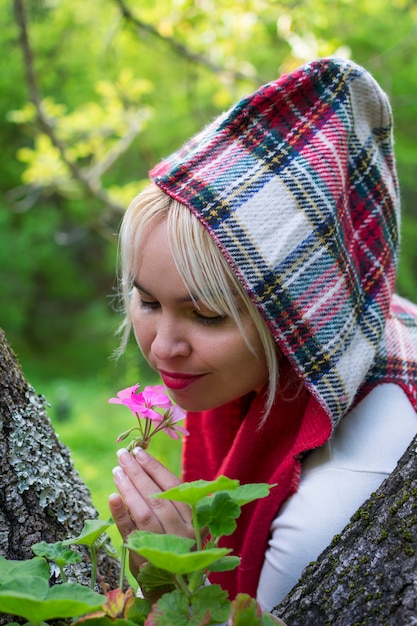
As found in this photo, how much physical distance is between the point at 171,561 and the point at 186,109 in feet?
26.3

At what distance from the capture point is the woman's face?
56.9 inches

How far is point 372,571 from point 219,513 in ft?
0.90

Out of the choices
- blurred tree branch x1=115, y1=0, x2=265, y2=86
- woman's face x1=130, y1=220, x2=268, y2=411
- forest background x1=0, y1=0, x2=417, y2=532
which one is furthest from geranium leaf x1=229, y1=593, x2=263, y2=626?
blurred tree branch x1=115, y1=0, x2=265, y2=86

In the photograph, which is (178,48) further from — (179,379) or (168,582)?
(168,582)

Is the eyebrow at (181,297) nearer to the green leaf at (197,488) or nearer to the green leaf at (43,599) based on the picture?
the green leaf at (197,488)

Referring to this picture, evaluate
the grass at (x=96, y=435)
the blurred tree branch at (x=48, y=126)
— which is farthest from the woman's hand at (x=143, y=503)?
the blurred tree branch at (x=48, y=126)

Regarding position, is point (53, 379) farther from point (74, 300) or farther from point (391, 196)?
point (391, 196)

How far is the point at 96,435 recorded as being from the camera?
20.6ft

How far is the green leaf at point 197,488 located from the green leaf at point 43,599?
146 mm

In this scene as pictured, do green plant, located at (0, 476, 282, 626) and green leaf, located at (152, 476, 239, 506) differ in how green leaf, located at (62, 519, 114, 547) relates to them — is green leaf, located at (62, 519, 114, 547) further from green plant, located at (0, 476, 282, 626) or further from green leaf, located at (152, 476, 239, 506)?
green leaf, located at (152, 476, 239, 506)

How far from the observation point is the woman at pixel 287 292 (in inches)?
54.8

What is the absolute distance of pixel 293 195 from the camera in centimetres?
142

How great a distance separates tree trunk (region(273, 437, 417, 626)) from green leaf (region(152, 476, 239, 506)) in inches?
11.7

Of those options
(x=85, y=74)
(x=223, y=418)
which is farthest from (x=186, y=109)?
(x=223, y=418)
